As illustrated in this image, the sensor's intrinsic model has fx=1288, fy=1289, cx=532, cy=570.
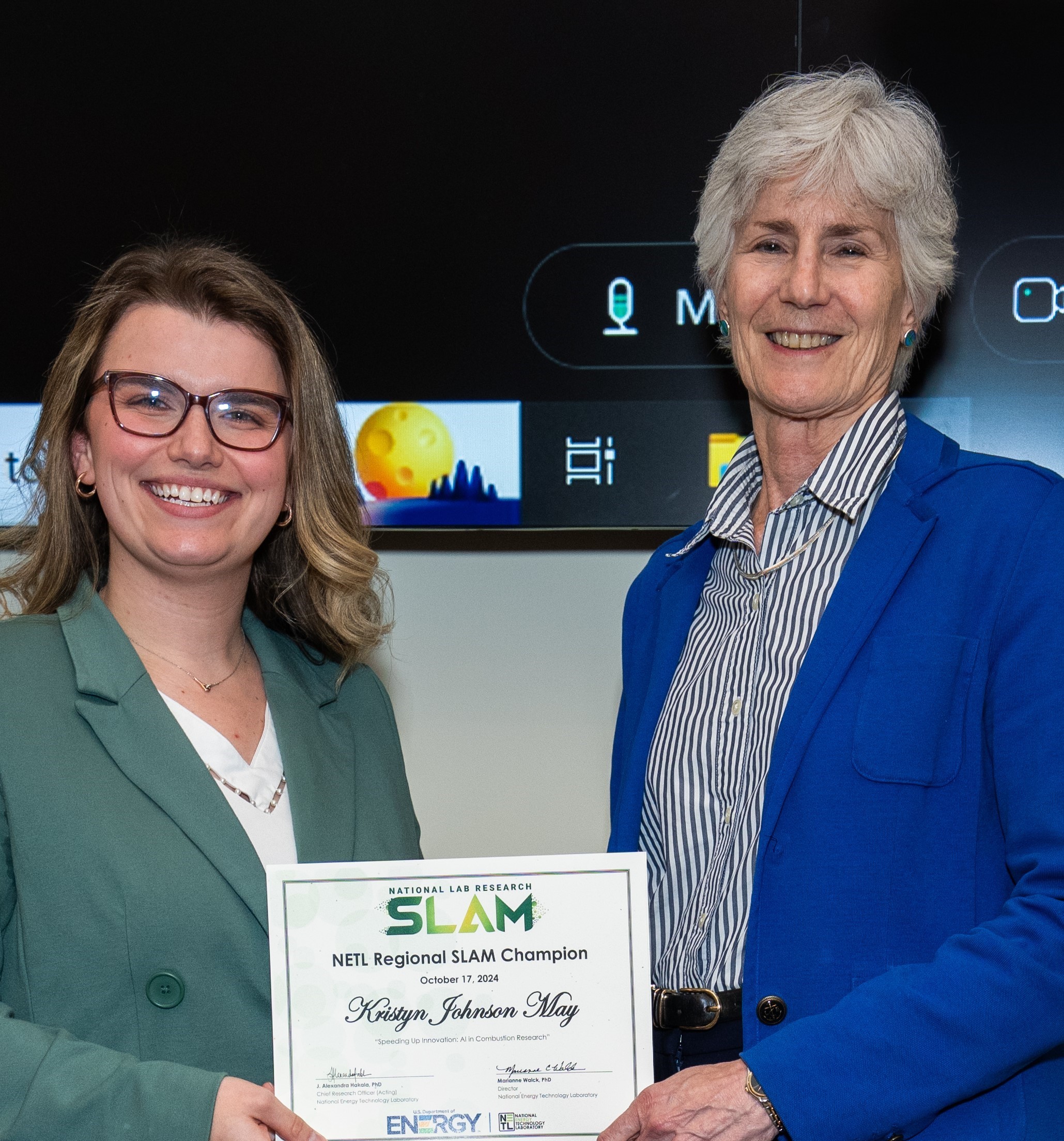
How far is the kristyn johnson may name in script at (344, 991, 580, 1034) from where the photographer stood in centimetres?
148

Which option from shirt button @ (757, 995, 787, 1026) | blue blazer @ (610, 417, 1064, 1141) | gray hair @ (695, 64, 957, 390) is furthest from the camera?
gray hair @ (695, 64, 957, 390)

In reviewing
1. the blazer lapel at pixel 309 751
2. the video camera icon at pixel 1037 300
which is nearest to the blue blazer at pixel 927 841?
the blazer lapel at pixel 309 751

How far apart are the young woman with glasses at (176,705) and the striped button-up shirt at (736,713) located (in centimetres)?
42

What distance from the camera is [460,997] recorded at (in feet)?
4.87

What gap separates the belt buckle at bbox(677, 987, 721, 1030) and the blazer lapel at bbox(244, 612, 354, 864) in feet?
1.61

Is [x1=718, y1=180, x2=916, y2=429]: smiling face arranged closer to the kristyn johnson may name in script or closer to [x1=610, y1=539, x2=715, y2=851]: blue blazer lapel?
[x1=610, y1=539, x2=715, y2=851]: blue blazer lapel

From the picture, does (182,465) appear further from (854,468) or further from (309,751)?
(854,468)

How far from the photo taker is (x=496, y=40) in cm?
234

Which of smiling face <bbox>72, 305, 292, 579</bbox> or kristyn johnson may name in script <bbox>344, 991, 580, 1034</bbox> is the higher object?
smiling face <bbox>72, 305, 292, 579</bbox>

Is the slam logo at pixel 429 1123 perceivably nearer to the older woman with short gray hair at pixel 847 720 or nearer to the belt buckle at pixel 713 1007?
the older woman with short gray hair at pixel 847 720

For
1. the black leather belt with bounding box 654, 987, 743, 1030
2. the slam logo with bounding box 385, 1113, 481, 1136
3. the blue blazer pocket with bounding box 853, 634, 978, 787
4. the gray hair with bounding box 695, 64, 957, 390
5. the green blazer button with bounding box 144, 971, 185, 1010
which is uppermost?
the gray hair with bounding box 695, 64, 957, 390

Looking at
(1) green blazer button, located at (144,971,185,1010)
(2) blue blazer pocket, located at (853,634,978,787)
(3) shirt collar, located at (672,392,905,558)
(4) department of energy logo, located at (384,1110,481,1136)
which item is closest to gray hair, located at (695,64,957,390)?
(3) shirt collar, located at (672,392,905,558)

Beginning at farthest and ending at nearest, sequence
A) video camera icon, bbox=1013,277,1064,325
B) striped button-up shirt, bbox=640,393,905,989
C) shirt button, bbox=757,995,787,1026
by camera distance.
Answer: video camera icon, bbox=1013,277,1064,325 → striped button-up shirt, bbox=640,393,905,989 → shirt button, bbox=757,995,787,1026

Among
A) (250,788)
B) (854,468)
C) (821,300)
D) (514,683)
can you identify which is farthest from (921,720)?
(514,683)
